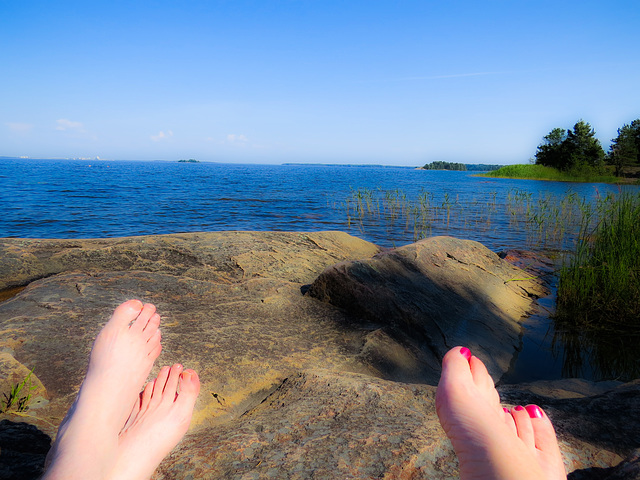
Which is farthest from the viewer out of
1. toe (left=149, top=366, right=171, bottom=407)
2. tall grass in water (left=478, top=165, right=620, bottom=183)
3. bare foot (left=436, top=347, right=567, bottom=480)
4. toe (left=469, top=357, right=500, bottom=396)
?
tall grass in water (left=478, top=165, right=620, bottom=183)

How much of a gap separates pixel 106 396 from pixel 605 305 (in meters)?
4.15

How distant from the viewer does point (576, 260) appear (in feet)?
12.8

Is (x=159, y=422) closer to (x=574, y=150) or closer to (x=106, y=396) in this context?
(x=106, y=396)

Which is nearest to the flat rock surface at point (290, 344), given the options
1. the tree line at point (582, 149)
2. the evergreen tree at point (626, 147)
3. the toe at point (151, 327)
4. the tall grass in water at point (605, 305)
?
the toe at point (151, 327)

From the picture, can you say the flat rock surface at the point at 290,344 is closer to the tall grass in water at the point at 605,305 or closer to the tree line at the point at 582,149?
the tall grass in water at the point at 605,305

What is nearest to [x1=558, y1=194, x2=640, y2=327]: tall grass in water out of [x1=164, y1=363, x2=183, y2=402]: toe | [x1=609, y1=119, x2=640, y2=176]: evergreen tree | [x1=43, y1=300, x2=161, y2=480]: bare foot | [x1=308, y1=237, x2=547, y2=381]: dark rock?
[x1=308, y1=237, x2=547, y2=381]: dark rock

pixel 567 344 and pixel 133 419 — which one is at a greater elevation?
pixel 133 419

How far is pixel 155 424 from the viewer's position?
1273mm

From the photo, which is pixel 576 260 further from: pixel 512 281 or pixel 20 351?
pixel 20 351

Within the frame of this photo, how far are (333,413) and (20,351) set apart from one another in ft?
4.81

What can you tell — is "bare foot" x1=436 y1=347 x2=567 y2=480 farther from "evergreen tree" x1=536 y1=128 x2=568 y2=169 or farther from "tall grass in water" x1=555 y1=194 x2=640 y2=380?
"evergreen tree" x1=536 y1=128 x2=568 y2=169

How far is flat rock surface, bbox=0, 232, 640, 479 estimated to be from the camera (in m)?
1.16

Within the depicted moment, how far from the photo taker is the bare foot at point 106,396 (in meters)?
A: 1.02

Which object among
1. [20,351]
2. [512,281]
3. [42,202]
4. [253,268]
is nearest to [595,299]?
[512,281]
